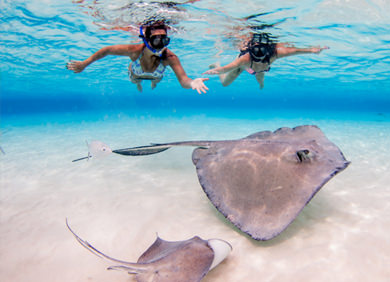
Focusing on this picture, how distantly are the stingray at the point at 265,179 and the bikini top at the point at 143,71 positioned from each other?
3.30 m

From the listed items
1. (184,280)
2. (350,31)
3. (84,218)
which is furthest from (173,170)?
(350,31)

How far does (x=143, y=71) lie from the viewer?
6074mm

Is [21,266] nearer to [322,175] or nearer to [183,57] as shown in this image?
[322,175]

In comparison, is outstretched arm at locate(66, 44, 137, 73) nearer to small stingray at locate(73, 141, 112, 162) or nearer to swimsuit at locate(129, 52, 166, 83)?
swimsuit at locate(129, 52, 166, 83)

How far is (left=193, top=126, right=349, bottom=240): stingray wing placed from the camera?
→ 253cm

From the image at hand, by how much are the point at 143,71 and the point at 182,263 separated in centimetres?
519

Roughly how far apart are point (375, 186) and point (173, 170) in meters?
4.75

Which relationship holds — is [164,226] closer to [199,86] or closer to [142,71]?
[199,86]

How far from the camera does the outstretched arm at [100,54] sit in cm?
503

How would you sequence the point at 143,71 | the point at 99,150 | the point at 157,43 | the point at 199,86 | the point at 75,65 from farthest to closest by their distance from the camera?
the point at 143,71
the point at 157,43
the point at 75,65
the point at 99,150
the point at 199,86

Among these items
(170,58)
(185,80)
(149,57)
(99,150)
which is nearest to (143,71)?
(149,57)

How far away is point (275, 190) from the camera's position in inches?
109

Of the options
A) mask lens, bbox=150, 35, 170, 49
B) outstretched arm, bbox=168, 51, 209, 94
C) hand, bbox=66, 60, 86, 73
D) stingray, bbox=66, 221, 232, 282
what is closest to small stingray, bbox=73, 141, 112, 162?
hand, bbox=66, 60, 86, 73

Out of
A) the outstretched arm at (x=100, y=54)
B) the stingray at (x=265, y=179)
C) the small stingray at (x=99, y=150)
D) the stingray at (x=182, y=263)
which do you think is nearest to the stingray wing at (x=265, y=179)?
the stingray at (x=265, y=179)
